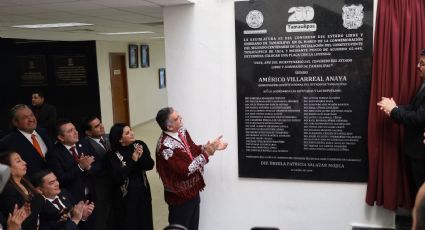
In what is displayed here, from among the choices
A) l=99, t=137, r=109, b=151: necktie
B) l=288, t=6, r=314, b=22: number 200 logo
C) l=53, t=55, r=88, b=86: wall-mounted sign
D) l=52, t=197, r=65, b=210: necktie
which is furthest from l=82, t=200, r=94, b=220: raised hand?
l=53, t=55, r=88, b=86: wall-mounted sign

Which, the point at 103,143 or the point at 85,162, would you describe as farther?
the point at 103,143

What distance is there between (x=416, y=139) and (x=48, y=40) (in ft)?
25.1

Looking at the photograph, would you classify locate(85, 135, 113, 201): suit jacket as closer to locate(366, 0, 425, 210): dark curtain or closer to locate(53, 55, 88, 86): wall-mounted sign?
locate(366, 0, 425, 210): dark curtain

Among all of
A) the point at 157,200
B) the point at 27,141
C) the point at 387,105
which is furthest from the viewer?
the point at 157,200

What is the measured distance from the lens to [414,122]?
242 cm

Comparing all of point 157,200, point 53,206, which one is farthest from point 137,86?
point 53,206

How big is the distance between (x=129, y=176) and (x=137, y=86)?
729 centimetres

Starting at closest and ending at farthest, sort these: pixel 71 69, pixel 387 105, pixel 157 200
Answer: pixel 387 105, pixel 157 200, pixel 71 69

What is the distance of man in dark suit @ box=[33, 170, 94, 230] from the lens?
2402 millimetres

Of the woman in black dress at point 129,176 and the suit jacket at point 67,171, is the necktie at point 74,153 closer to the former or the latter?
the suit jacket at point 67,171

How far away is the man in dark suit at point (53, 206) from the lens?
2.40 m

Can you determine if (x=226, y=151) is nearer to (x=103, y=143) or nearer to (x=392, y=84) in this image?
(x=103, y=143)

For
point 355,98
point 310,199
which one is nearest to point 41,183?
point 310,199

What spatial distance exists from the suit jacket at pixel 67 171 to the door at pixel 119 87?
6.01 meters
